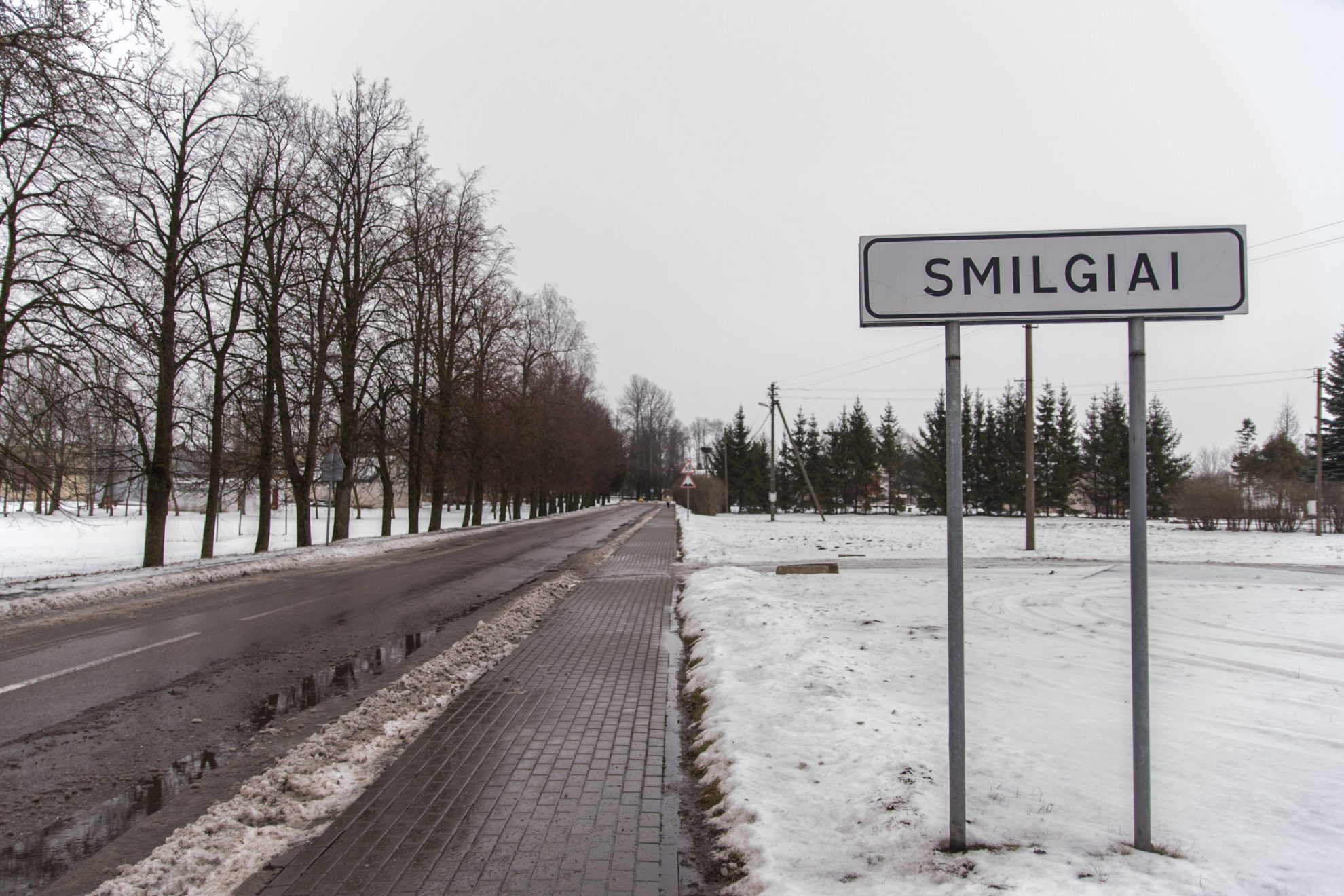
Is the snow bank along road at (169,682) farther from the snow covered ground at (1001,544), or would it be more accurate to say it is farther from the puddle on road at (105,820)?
the snow covered ground at (1001,544)

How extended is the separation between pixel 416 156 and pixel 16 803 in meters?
24.7

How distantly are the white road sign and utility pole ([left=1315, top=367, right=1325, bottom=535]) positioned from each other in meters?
36.2

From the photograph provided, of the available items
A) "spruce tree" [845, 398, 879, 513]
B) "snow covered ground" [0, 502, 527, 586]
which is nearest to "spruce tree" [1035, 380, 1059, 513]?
"spruce tree" [845, 398, 879, 513]

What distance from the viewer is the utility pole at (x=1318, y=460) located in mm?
31203

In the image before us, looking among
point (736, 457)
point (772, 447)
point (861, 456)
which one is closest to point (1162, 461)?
point (861, 456)

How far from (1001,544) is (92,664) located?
24.7 m

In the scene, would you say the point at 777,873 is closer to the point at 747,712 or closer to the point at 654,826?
the point at 654,826

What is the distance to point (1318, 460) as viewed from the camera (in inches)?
1292

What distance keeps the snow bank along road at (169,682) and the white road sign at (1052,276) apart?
171 inches

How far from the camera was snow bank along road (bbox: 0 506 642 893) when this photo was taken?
399 cm

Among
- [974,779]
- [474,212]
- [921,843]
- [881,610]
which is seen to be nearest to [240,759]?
[921,843]

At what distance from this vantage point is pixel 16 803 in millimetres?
3975

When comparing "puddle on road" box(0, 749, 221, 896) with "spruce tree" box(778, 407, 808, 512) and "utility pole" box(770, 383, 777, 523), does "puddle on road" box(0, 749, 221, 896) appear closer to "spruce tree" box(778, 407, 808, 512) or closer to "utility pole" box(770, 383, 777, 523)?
"utility pole" box(770, 383, 777, 523)

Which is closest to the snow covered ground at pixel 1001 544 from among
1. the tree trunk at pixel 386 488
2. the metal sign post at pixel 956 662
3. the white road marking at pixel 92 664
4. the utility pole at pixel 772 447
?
the utility pole at pixel 772 447
